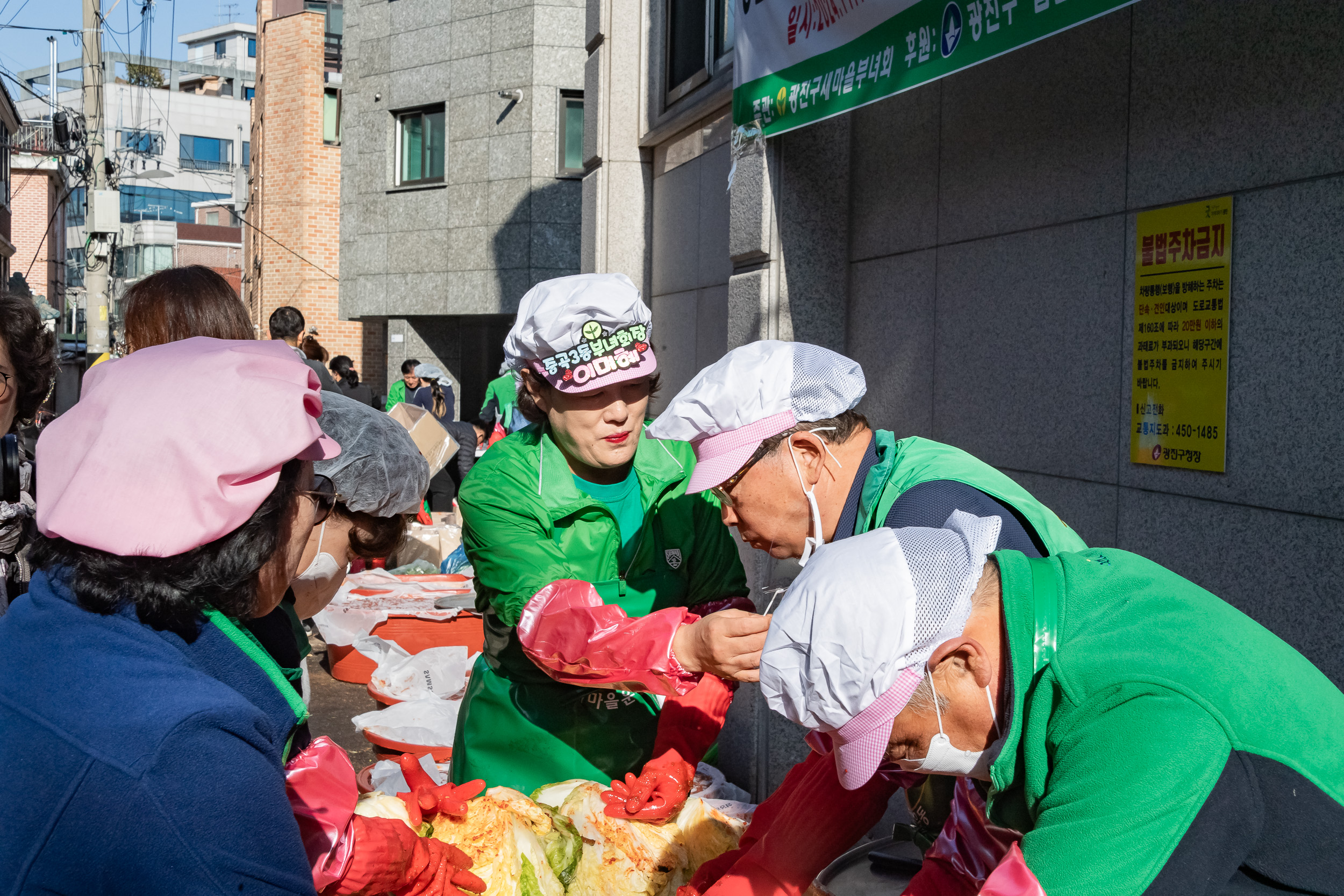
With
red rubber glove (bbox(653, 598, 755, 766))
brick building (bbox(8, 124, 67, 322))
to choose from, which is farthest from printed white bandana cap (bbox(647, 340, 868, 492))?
brick building (bbox(8, 124, 67, 322))

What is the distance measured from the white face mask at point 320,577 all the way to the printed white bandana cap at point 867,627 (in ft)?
2.90

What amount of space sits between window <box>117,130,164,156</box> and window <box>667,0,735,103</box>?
5397cm

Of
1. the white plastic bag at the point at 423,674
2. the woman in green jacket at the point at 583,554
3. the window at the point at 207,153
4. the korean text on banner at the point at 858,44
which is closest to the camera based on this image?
the woman in green jacket at the point at 583,554

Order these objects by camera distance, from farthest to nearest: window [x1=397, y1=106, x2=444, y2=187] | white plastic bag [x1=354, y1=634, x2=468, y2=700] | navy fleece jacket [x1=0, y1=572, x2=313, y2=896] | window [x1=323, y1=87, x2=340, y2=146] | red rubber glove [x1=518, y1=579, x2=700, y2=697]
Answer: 1. window [x1=323, y1=87, x2=340, y2=146]
2. window [x1=397, y1=106, x2=444, y2=187]
3. white plastic bag [x1=354, y1=634, x2=468, y2=700]
4. red rubber glove [x1=518, y1=579, x2=700, y2=697]
5. navy fleece jacket [x1=0, y1=572, x2=313, y2=896]

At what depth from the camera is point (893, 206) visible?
4.89 m

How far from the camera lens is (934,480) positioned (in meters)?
1.70

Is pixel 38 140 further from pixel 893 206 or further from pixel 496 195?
pixel 893 206

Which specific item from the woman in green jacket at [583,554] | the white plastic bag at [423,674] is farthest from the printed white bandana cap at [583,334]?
the white plastic bag at [423,674]

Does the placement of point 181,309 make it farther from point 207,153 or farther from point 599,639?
point 207,153

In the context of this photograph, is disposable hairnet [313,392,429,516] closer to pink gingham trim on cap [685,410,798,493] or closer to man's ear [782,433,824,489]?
pink gingham trim on cap [685,410,798,493]

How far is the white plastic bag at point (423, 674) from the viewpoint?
4555 millimetres

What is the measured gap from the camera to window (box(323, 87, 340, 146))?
73.7 ft

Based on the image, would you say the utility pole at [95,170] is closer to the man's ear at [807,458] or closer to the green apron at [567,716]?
the green apron at [567,716]

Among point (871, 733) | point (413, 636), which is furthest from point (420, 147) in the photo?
point (871, 733)
